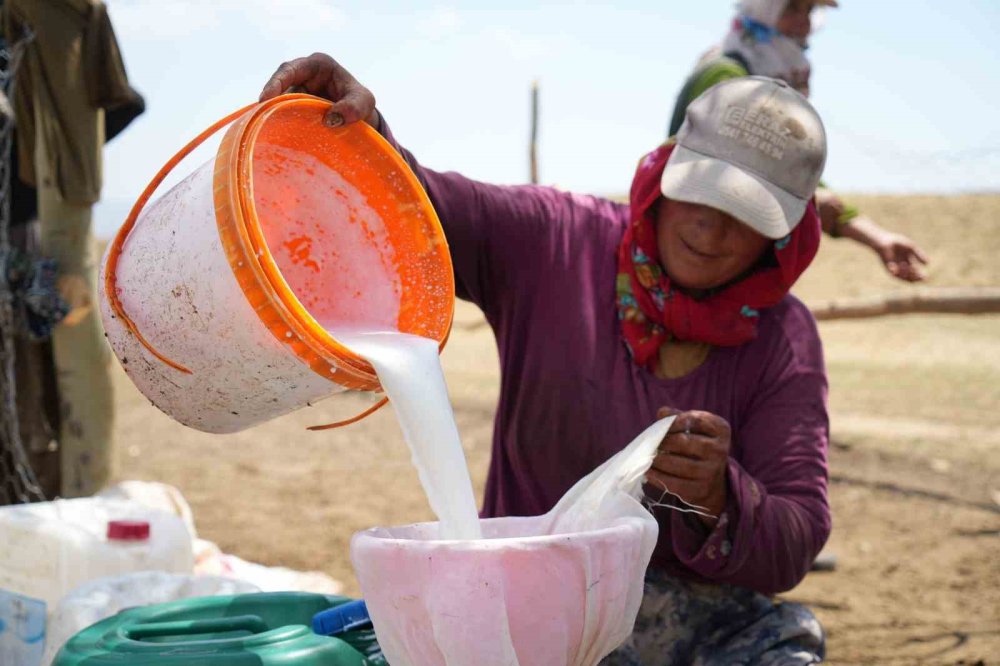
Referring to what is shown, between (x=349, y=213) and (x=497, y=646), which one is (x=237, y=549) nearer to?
(x=349, y=213)

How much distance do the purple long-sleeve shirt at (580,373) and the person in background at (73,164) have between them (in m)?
1.92

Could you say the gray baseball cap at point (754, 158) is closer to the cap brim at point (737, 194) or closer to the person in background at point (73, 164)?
the cap brim at point (737, 194)

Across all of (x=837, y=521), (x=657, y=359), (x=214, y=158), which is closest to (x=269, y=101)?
(x=214, y=158)

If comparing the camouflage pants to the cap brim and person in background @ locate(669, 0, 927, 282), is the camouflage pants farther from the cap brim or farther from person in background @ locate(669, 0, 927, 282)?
person in background @ locate(669, 0, 927, 282)

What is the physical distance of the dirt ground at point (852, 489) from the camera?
3.90 meters

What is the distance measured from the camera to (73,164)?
12.1 feet

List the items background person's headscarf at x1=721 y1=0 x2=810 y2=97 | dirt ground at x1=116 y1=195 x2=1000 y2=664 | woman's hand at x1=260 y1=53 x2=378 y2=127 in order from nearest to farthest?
woman's hand at x1=260 y1=53 x2=378 y2=127 → dirt ground at x1=116 y1=195 x2=1000 y2=664 → background person's headscarf at x1=721 y1=0 x2=810 y2=97

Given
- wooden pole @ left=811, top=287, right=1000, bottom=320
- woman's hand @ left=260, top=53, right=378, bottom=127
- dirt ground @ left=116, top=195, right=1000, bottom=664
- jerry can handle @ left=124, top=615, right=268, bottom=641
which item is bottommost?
dirt ground @ left=116, top=195, right=1000, bottom=664

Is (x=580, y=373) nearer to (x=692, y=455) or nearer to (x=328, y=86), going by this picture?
(x=692, y=455)

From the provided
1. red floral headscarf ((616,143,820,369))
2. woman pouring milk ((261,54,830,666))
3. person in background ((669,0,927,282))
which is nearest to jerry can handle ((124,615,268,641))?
woman pouring milk ((261,54,830,666))

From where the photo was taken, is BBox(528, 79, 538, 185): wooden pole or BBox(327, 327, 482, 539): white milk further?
BBox(528, 79, 538, 185): wooden pole

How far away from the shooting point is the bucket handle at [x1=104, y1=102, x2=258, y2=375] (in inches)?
66.2

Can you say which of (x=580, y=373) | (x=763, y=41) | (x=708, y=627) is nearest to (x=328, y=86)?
(x=580, y=373)

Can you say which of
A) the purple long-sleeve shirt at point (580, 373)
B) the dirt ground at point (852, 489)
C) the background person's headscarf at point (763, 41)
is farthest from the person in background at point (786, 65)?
the purple long-sleeve shirt at point (580, 373)
